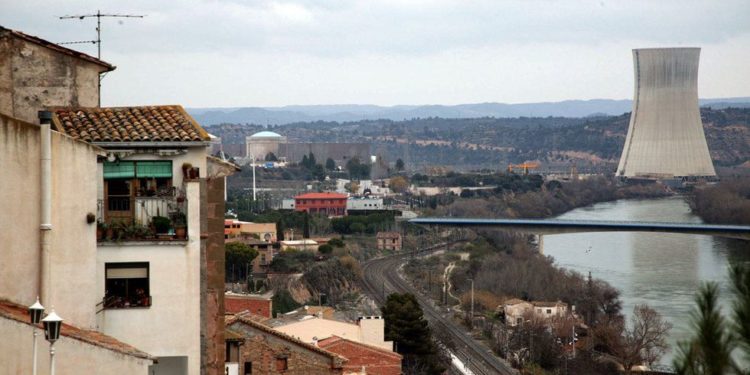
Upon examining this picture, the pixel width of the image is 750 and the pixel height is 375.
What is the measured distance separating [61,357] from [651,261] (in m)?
41.6

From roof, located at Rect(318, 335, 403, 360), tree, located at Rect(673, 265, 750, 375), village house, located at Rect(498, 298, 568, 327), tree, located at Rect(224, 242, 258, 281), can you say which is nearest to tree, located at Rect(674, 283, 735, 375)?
tree, located at Rect(673, 265, 750, 375)

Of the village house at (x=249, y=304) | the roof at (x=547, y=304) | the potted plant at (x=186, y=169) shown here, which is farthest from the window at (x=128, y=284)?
the roof at (x=547, y=304)

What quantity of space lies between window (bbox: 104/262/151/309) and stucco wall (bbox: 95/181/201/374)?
16 millimetres

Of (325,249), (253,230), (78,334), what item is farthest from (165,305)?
(253,230)

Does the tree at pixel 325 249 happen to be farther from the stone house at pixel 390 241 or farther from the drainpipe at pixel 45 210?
the drainpipe at pixel 45 210

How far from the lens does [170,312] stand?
15.4ft

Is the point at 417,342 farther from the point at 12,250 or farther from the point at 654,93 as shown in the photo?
the point at 654,93

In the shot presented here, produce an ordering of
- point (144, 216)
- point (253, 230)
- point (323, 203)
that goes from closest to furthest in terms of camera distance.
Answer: point (144, 216), point (253, 230), point (323, 203)

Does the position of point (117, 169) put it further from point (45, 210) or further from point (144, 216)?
point (45, 210)

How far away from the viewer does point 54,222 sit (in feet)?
14.3

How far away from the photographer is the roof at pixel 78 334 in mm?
3998

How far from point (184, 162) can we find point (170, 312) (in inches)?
19.2

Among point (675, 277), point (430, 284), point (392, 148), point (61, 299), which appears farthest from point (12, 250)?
point (392, 148)

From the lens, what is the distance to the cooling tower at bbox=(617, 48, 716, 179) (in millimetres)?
56062
